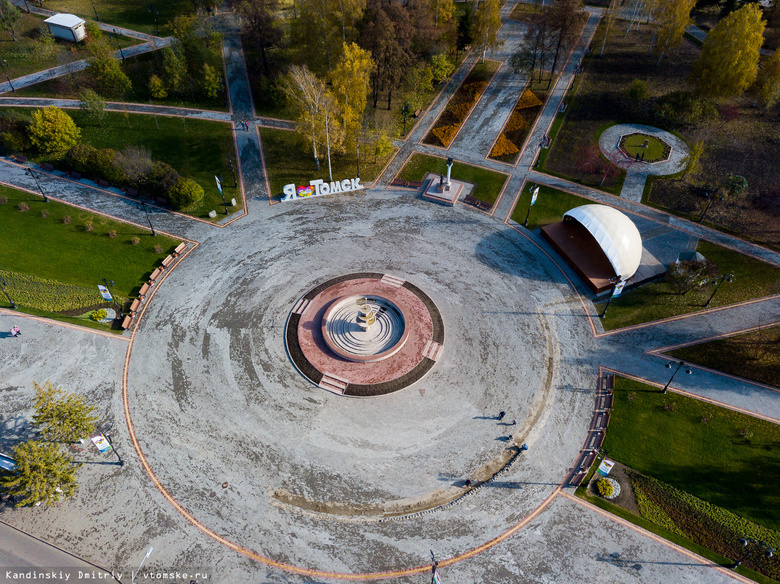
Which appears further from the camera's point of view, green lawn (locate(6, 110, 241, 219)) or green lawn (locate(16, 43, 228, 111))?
green lawn (locate(16, 43, 228, 111))

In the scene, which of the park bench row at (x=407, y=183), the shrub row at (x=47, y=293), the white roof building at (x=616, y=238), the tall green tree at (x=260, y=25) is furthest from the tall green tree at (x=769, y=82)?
the shrub row at (x=47, y=293)

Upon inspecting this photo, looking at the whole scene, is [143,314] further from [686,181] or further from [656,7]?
[656,7]

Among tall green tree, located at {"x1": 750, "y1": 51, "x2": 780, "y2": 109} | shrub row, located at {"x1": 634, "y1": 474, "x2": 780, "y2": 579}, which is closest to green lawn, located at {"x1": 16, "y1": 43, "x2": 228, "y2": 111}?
shrub row, located at {"x1": 634, "y1": 474, "x2": 780, "y2": 579}

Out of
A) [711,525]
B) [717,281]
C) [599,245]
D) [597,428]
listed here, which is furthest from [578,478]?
[717,281]

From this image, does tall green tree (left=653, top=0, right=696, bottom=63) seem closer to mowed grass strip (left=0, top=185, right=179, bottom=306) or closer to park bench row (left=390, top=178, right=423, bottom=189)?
park bench row (left=390, top=178, right=423, bottom=189)

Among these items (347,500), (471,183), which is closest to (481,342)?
(347,500)

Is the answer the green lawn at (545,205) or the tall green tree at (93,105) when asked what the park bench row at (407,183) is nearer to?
the green lawn at (545,205)

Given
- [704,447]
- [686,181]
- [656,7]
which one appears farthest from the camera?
[656,7]
